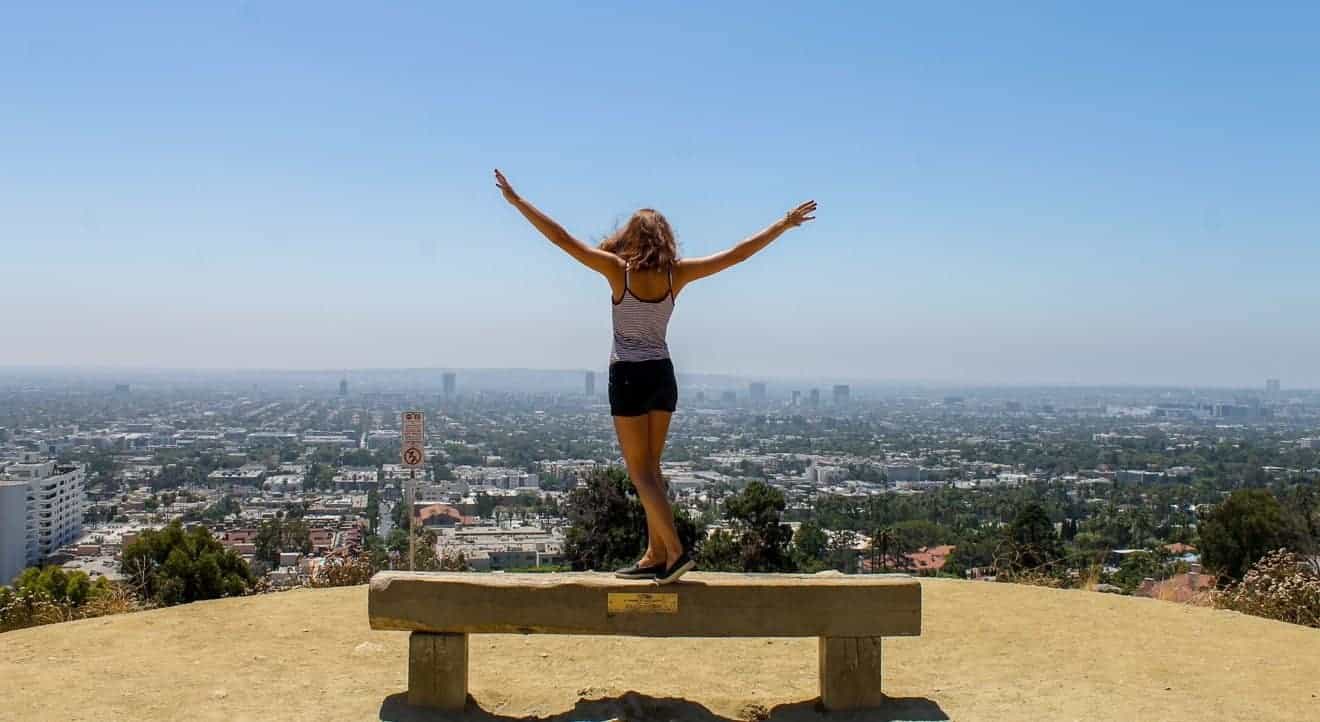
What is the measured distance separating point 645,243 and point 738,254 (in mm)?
475

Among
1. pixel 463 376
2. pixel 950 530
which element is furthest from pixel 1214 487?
pixel 463 376

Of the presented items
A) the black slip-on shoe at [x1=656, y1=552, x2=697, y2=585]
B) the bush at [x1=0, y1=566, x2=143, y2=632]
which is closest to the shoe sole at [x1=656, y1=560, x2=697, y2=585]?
the black slip-on shoe at [x1=656, y1=552, x2=697, y2=585]

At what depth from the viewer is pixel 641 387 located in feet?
15.7

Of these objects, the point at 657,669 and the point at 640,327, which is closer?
the point at 640,327

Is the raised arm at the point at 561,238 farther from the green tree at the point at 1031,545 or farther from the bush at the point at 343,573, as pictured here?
the green tree at the point at 1031,545

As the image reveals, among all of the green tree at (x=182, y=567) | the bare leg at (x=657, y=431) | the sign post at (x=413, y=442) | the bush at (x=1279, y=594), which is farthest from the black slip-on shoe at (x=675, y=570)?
the green tree at (x=182, y=567)

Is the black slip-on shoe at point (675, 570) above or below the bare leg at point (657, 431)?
below

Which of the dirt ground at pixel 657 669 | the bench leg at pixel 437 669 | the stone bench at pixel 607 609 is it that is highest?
the stone bench at pixel 607 609

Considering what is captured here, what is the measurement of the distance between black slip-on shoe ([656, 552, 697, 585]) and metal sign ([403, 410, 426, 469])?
15.4 feet

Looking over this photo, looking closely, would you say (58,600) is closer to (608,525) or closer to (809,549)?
(608,525)

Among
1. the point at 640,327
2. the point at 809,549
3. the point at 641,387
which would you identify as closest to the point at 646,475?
the point at 641,387

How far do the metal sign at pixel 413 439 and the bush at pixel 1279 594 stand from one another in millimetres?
7873

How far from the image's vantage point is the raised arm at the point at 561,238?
4.77m

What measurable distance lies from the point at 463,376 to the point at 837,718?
194 m
